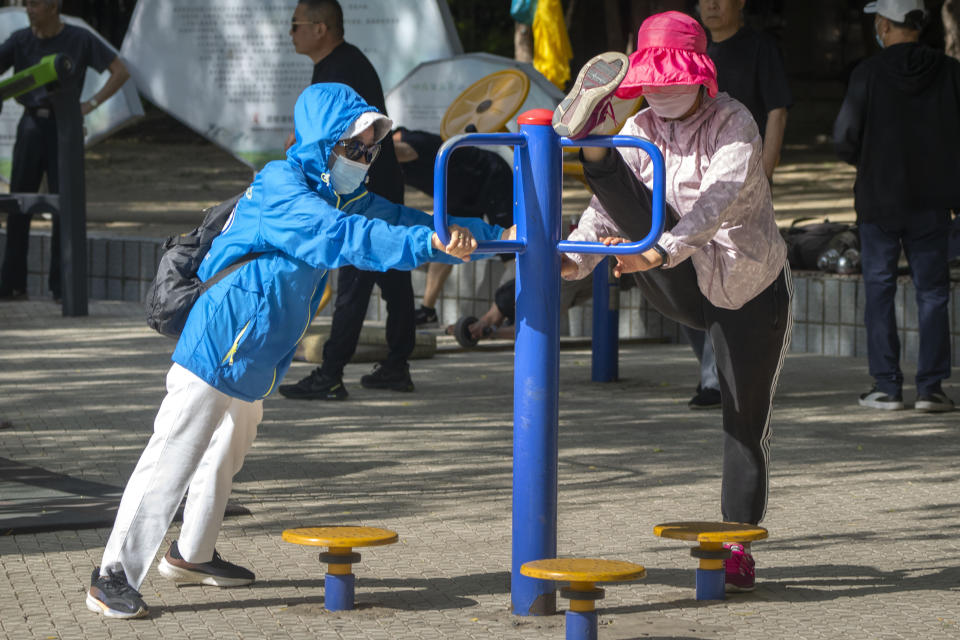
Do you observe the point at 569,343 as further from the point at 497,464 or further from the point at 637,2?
the point at 637,2

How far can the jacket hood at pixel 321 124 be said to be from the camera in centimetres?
442

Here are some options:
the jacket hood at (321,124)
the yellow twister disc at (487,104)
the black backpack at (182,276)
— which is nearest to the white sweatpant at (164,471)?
the black backpack at (182,276)

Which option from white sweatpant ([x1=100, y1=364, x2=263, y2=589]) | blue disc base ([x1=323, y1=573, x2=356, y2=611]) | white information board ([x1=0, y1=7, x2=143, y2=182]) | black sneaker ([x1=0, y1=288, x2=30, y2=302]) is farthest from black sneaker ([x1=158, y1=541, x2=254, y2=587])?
white information board ([x1=0, y1=7, x2=143, y2=182])

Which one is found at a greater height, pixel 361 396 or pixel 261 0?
pixel 261 0

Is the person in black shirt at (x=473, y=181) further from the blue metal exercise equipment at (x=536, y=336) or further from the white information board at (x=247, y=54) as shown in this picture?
the blue metal exercise equipment at (x=536, y=336)

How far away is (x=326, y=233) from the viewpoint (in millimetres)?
4219

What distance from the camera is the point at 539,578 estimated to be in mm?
4211

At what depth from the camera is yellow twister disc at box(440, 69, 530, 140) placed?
32.9 ft

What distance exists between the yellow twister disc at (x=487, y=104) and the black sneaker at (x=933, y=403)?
11.0ft

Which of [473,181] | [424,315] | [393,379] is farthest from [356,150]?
[424,315]

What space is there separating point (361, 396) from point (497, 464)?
5.99 ft

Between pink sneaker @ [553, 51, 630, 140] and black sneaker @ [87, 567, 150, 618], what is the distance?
173cm

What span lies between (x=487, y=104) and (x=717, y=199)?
241 inches

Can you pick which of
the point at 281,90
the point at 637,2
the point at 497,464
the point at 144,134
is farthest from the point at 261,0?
the point at 144,134
